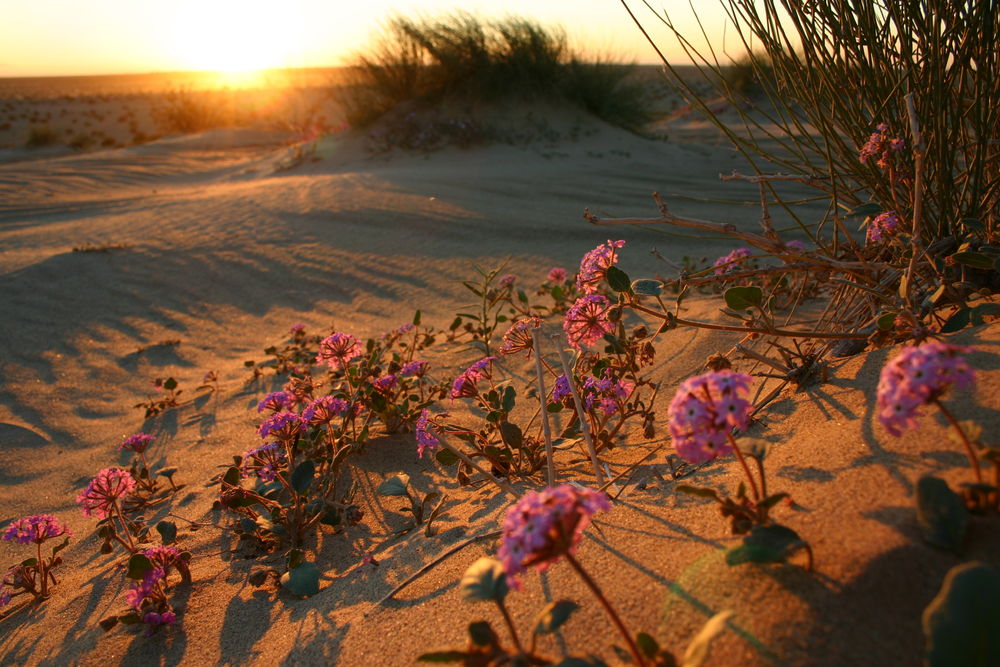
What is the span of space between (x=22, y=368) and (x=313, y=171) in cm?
735

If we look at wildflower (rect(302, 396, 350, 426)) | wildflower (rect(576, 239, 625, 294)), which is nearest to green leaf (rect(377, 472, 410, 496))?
wildflower (rect(302, 396, 350, 426))

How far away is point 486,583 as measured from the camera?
987mm

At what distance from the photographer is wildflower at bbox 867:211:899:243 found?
1836 millimetres

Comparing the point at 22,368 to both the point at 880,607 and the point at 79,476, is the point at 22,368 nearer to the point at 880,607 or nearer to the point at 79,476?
the point at 79,476

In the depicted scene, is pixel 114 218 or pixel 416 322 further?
pixel 114 218

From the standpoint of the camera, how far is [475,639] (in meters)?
1.02

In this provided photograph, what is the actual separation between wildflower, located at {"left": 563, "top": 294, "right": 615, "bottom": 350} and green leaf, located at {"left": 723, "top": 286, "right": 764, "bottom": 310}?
48cm

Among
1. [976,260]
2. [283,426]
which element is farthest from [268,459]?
[976,260]

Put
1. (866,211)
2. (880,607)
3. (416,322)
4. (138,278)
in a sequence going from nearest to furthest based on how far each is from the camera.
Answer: (880,607), (866,211), (416,322), (138,278)

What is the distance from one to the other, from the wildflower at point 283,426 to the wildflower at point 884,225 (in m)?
1.91

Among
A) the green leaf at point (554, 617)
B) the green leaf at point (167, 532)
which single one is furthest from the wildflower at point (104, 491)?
the green leaf at point (554, 617)

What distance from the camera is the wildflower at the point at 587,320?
199 cm

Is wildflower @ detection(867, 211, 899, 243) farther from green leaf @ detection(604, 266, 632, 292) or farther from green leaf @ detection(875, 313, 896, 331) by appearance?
green leaf @ detection(604, 266, 632, 292)

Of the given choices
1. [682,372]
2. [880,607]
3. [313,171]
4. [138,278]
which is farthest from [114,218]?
[880,607]
